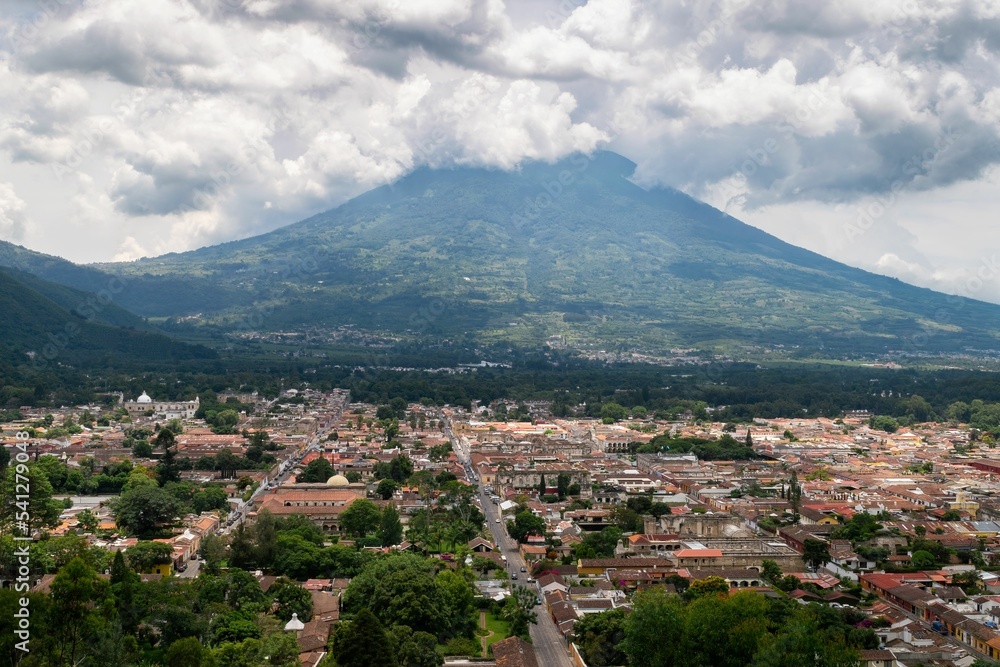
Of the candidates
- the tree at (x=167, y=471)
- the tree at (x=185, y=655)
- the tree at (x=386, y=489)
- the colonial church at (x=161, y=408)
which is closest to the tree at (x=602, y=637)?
the tree at (x=185, y=655)

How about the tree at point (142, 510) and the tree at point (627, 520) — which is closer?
the tree at point (142, 510)

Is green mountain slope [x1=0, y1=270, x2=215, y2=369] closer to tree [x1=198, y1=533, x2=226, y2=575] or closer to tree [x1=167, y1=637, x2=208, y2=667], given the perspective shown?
tree [x1=198, y1=533, x2=226, y2=575]

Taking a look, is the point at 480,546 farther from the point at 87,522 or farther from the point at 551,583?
the point at 87,522

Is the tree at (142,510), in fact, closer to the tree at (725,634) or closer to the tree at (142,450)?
the tree at (142,450)

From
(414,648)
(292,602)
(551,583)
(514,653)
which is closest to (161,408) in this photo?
(551,583)

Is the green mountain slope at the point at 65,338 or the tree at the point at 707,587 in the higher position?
the green mountain slope at the point at 65,338
